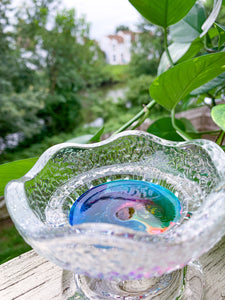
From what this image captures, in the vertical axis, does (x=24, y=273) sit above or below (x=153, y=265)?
below

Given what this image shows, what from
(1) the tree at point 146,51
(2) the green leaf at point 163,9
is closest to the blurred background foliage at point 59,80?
(1) the tree at point 146,51

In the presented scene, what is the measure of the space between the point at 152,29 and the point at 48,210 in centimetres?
293

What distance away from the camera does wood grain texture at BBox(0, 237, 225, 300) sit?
289 millimetres

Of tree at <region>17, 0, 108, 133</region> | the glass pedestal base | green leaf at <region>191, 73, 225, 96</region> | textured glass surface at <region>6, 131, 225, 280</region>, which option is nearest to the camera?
textured glass surface at <region>6, 131, 225, 280</region>

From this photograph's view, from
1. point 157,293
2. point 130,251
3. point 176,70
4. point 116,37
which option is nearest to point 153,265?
point 130,251

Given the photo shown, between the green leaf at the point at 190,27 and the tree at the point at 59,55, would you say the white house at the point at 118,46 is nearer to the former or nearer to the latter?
the tree at the point at 59,55

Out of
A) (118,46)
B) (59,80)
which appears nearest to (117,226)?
(59,80)

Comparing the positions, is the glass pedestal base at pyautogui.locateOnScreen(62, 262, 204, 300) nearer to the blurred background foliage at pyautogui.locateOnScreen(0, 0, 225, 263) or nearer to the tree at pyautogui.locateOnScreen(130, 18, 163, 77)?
the blurred background foliage at pyautogui.locateOnScreen(0, 0, 225, 263)

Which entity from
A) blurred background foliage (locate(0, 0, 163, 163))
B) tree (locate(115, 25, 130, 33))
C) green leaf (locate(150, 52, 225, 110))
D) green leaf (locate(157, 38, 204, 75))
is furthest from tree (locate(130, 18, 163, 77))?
green leaf (locate(150, 52, 225, 110))

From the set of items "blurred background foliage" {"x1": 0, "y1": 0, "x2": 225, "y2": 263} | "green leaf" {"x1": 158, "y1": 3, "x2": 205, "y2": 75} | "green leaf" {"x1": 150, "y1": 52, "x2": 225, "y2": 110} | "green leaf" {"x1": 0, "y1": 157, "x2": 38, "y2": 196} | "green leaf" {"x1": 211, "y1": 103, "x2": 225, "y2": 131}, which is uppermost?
"green leaf" {"x1": 158, "y1": 3, "x2": 205, "y2": 75}

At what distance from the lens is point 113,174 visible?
35 cm

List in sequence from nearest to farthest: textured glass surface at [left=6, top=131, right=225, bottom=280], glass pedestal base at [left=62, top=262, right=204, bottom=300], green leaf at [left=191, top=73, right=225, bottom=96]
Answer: textured glass surface at [left=6, top=131, right=225, bottom=280]
glass pedestal base at [left=62, top=262, right=204, bottom=300]
green leaf at [left=191, top=73, right=225, bottom=96]

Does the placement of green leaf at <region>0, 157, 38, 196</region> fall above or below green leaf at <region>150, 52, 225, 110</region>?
below

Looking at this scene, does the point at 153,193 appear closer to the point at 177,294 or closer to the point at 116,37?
the point at 177,294
